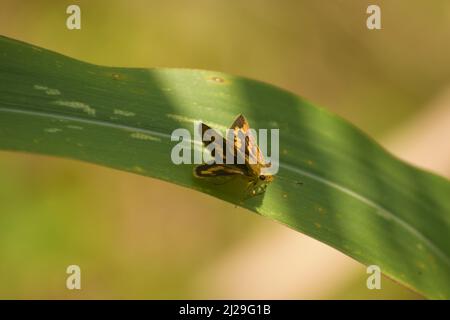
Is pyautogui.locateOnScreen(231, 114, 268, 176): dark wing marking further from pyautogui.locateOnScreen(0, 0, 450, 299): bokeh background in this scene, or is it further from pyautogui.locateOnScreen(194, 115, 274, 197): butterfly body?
pyautogui.locateOnScreen(0, 0, 450, 299): bokeh background

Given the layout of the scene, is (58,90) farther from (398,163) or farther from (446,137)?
(446,137)

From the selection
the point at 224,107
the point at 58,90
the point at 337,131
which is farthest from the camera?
the point at 337,131

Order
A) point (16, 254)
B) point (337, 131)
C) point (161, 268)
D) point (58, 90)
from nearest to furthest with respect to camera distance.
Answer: point (58, 90) → point (337, 131) → point (16, 254) → point (161, 268)

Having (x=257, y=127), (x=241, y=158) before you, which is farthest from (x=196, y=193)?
(x=241, y=158)

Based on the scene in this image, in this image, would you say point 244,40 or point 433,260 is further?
point 244,40

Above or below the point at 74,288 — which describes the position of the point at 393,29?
above

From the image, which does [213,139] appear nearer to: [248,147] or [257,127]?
[248,147]

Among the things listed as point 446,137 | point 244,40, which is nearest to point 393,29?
point 446,137
